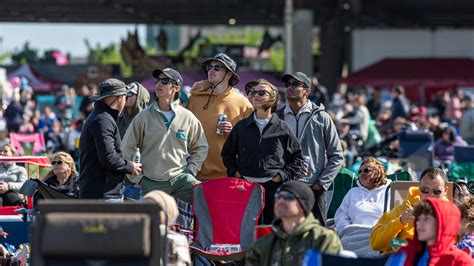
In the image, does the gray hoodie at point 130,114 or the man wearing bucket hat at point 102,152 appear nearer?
the man wearing bucket hat at point 102,152

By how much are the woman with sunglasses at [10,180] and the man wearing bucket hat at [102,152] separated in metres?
2.84

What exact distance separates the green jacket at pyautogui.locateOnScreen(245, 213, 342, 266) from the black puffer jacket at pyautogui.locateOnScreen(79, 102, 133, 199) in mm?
2412

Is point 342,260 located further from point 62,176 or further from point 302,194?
point 62,176

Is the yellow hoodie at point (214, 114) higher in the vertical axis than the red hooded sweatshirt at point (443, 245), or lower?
higher

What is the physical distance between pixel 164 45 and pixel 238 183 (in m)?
54.5

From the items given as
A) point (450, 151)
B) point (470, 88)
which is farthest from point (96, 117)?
point (470, 88)

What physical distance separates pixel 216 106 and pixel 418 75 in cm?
4300

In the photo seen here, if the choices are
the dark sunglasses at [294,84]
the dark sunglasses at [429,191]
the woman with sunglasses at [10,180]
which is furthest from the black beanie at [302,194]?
the woman with sunglasses at [10,180]

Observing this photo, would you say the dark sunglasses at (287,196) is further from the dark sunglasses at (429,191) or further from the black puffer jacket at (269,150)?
the black puffer jacket at (269,150)

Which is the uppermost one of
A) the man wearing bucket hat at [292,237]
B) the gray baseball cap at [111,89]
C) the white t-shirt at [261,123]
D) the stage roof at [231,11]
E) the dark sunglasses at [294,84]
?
the stage roof at [231,11]

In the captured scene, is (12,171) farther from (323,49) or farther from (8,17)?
(8,17)

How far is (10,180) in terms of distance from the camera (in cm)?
1392

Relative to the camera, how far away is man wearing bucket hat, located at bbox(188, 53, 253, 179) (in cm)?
1184

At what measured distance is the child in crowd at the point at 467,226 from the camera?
9.99m
